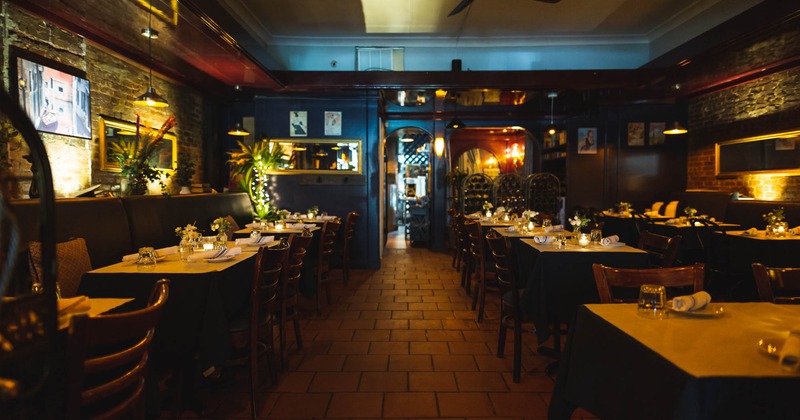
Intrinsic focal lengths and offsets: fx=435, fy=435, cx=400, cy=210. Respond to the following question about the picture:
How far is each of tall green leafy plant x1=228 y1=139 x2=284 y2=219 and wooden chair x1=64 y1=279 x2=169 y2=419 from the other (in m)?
6.25

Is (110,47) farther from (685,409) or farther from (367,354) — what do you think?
(685,409)

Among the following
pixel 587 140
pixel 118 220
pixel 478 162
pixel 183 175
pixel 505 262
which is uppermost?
pixel 587 140

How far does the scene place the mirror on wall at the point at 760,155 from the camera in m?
7.13

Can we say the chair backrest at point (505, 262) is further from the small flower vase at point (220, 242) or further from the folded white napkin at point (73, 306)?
the folded white napkin at point (73, 306)

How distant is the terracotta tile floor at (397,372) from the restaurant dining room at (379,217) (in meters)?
0.03

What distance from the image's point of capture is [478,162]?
15.5 metres

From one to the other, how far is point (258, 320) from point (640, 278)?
2277 mm

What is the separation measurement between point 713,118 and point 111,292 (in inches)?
419

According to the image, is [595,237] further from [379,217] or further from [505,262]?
[379,217]

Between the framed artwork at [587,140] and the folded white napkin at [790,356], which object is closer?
the folded white napkin at [790,356]

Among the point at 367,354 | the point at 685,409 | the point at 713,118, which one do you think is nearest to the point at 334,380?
the point at 367,354

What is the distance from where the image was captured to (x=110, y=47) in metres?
5.89

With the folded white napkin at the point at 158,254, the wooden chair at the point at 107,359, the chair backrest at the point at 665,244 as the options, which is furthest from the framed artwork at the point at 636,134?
the wooden chair at the point at 107,359

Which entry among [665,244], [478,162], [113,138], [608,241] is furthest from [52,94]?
[478,162]
